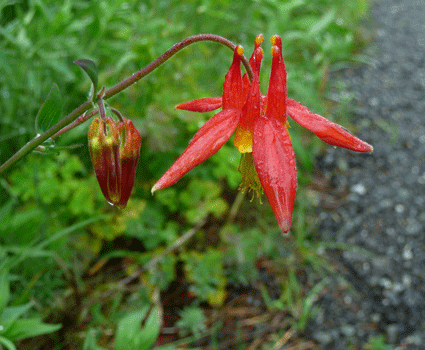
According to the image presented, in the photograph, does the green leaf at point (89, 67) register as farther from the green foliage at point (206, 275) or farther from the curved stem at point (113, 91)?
the green foliage at point (206, 275)

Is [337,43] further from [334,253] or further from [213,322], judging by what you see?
[213,322]

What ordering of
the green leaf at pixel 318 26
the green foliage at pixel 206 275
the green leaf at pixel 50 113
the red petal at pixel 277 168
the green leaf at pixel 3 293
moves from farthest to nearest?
the green leaf at pixel 318 26 < the green foliage at pixel 206 275 < the green leaf at pixel 3 293 < the green leaf at pixel 50 113 < the red petal at pixel 277 168

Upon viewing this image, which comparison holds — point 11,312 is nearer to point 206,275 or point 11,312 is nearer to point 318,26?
point 206,275

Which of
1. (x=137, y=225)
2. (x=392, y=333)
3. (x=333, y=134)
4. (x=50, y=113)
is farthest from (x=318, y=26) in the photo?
(x=50, y=113)

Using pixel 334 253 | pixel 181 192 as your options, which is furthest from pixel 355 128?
pixel 181 192

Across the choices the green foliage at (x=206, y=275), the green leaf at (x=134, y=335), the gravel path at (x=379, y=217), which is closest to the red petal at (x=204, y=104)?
the green leaf at (x=134, y=335)

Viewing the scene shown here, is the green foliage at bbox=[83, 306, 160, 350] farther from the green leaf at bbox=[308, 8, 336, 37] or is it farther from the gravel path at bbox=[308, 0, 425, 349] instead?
the green leaf at bbox=[308, 8, 336, 37]
